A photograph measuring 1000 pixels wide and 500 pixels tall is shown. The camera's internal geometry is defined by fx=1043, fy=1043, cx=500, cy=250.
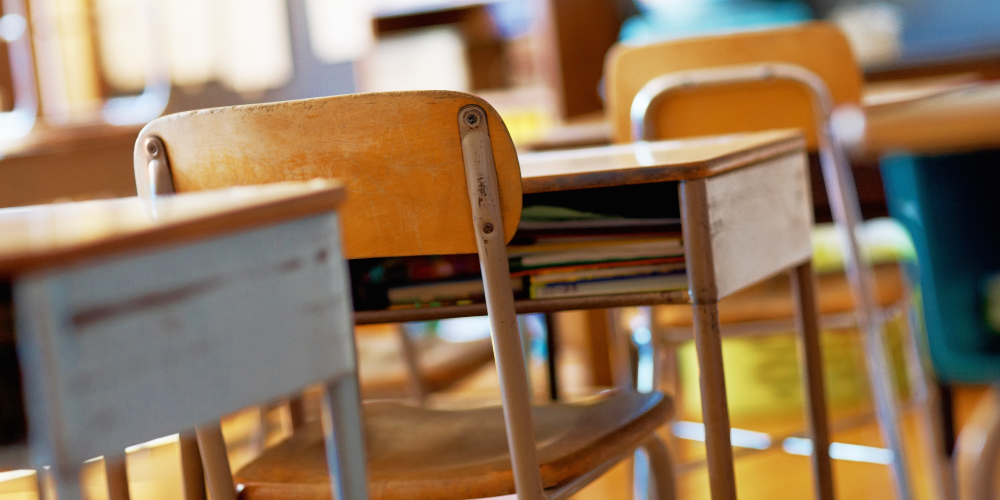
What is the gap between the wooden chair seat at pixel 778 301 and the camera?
6.13 feet

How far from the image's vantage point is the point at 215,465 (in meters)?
1.10

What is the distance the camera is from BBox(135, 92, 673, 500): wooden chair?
952mm

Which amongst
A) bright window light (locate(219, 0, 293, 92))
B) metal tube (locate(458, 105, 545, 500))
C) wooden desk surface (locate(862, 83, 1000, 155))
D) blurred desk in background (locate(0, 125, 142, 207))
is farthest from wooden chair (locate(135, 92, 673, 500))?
bright window light (locate(219, 0, 293, 92))

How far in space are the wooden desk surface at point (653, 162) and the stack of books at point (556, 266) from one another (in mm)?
70

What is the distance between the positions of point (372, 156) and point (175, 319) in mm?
362

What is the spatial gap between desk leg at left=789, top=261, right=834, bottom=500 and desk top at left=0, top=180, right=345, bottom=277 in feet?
2.69

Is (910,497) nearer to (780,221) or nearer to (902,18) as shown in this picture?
(780,221)

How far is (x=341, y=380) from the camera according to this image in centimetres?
79

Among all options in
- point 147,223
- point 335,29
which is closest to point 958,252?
point 147,223

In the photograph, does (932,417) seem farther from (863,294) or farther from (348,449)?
(348,449)

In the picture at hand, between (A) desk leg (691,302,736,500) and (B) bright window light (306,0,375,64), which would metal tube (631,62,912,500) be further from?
(B) bright window light (306,0,375,64)

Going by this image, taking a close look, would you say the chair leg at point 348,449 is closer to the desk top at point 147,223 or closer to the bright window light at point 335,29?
the desk top at point 147,223

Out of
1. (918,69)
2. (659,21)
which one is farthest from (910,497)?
(659,21)

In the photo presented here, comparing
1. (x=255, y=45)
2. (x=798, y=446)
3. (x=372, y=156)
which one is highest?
(x=255, y=45)
